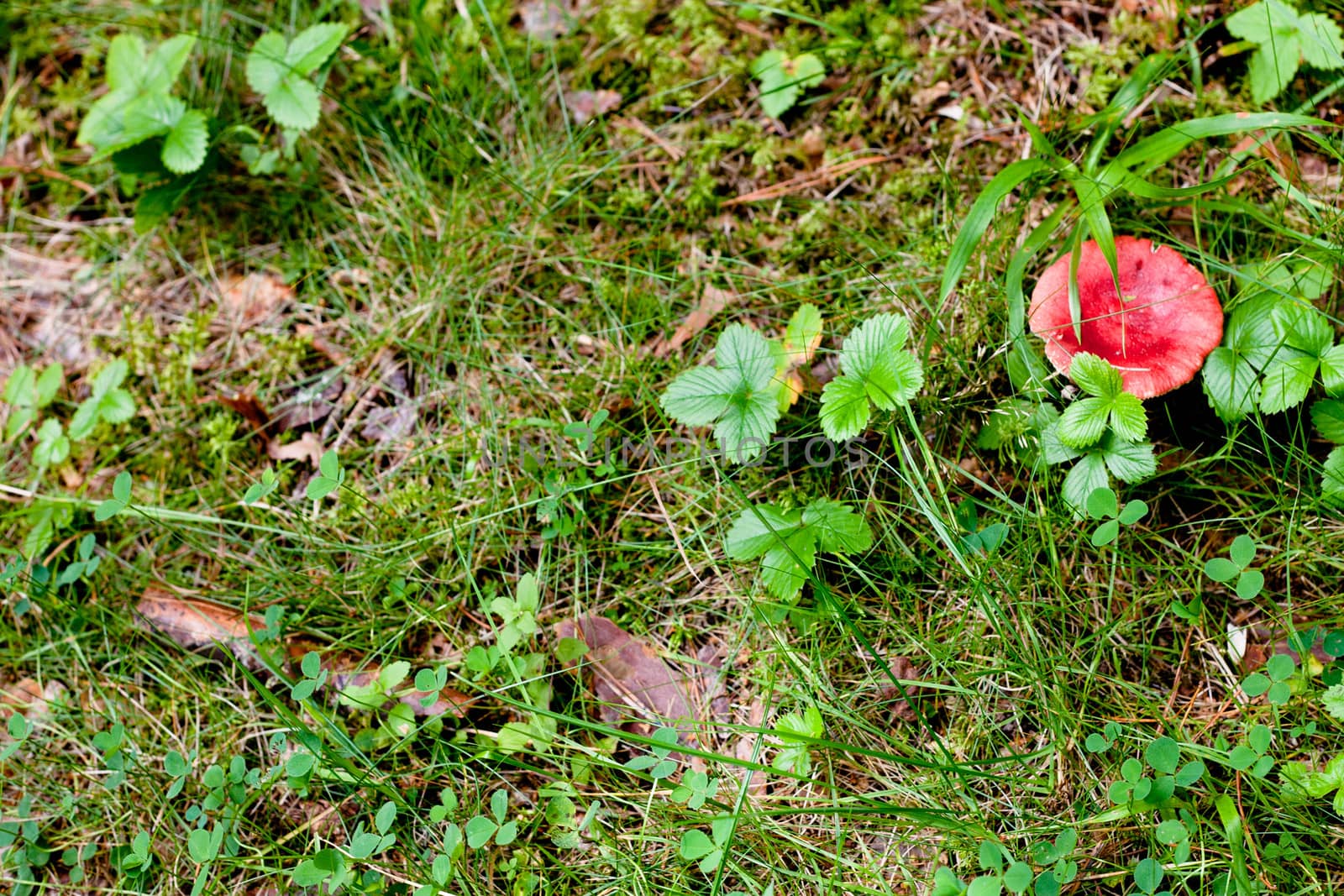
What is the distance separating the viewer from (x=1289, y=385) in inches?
77.8

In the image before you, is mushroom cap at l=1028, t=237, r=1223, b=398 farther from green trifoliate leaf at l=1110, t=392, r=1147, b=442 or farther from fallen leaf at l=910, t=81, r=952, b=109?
fallen leaf at l=910, t=81, r=952, b=109

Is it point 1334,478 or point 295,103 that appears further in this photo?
point 295,103

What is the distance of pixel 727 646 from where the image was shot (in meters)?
2.22

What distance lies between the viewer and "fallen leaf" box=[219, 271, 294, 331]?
9.52 feet

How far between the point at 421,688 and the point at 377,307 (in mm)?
1226

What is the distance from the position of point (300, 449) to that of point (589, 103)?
1360 mm

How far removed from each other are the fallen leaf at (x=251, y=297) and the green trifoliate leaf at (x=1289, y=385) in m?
2.63

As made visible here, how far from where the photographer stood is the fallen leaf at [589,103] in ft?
9.41

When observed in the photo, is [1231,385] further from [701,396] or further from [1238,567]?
[701,396]

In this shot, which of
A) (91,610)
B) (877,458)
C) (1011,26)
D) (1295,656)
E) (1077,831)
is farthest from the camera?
(1011,26)

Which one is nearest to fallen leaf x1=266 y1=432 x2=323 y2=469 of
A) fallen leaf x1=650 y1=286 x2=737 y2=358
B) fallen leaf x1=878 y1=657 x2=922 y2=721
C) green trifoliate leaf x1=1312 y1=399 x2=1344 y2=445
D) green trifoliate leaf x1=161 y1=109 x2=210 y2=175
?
green trifoliate leaf x1=161 y1=109 x2=210 y2=175

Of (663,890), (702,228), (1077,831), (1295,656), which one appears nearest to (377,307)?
(702,228)

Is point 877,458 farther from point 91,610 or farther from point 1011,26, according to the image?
point 91,610

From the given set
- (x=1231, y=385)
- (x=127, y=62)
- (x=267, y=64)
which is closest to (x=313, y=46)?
(x=267, y=64)
